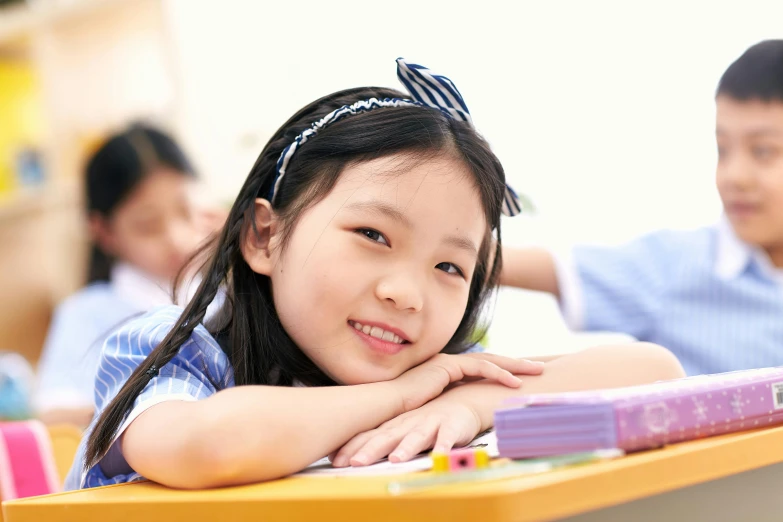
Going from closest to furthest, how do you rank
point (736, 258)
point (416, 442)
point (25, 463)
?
1. point (416, 442)
2. point (25, 463)
3. point (736, 258)

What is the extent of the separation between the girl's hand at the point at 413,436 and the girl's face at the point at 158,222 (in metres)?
1.54

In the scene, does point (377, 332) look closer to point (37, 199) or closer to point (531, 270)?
point (531, 270)

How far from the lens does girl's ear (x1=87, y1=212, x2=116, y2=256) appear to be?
2285 mm

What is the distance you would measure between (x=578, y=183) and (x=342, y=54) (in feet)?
2.31

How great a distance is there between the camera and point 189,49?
2.54m

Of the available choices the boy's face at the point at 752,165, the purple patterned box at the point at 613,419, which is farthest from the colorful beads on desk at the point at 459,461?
the boy's face at the point at 752,165

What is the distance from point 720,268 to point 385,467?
0.92m

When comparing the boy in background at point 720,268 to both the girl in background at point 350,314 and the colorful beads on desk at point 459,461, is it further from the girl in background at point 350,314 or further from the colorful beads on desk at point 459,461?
the colorful beads on desk at point 459,461

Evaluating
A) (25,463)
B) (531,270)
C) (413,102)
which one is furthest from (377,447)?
(531,270)

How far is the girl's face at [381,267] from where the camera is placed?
813mm

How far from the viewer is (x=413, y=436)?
2.29 feet

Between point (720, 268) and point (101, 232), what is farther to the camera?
point (101, 232)

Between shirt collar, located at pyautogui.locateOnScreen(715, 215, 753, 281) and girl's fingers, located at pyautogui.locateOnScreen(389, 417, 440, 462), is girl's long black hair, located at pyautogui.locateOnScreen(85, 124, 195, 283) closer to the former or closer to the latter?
shirt collar, located at pyautogui.locateOnScreen(715, 215, 753, 281)

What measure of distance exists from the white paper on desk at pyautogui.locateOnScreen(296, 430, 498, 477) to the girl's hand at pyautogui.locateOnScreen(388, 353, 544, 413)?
9 centimetres
